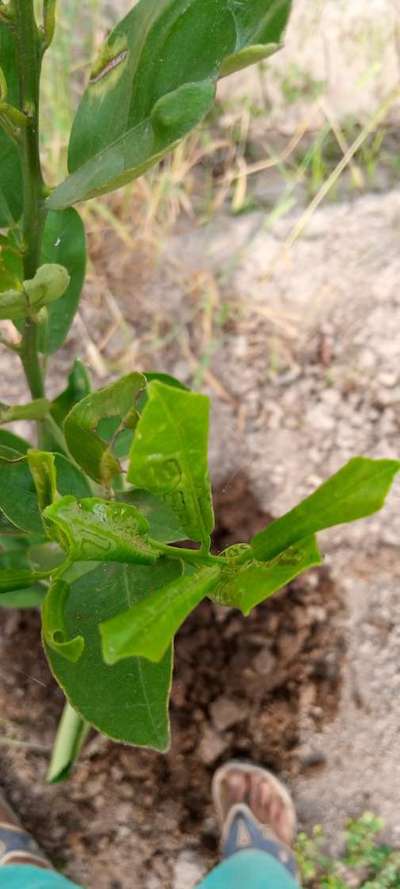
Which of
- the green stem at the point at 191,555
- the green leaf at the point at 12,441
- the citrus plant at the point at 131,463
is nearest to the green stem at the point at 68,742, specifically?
the green leaf at the point at 12,441

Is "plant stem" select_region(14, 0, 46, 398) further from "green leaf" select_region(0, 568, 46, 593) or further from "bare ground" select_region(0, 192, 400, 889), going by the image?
"bare ground" select_region(0, 192, 400, 889)

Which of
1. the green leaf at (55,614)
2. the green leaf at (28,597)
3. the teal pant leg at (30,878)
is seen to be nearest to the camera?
the green leaf at (55,614)

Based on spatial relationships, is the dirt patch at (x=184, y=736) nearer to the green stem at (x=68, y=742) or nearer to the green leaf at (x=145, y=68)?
the green stem at (x=68, y=742)

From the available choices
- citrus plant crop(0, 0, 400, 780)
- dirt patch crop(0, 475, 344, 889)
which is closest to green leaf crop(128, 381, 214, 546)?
citrus plant crop(0, 0, 400, 780)

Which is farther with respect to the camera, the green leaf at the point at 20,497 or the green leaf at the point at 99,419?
the green leaf at the point at 20,497

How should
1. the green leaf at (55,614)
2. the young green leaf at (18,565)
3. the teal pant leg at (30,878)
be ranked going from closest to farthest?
the green leaf at (55,614), the young green leaf at (18,565), the teal pant leg at (30,878)

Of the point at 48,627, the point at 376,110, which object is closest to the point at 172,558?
the point at 48,627

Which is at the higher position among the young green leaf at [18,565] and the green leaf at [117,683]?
the green leaf at [117,683]
